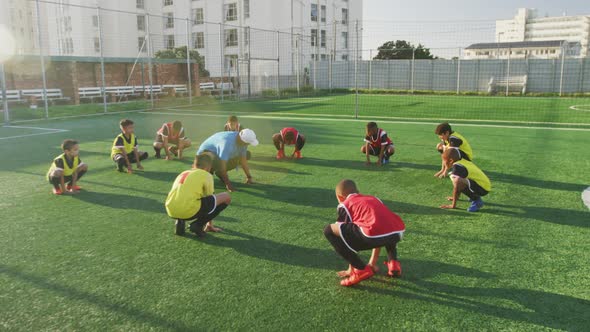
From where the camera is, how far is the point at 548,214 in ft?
19.0

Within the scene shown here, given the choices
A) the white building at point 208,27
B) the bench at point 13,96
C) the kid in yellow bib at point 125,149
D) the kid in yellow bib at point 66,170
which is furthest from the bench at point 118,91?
the kid in yellow bib at point 66,170

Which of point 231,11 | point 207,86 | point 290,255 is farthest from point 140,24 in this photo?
point 290,255

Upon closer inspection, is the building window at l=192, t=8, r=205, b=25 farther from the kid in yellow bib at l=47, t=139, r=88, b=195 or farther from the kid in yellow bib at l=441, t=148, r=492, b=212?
the kid in yellow bib at l=441, t=148, r=492, b=212

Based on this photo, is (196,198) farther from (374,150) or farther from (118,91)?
(118,91)

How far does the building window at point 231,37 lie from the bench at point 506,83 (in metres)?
25.4

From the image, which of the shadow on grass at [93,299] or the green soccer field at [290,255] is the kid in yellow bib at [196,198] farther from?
the shadow on grass at [93,299]

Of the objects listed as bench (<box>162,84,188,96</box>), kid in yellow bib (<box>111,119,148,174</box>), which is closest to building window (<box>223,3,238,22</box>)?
bench (<box>162,84,188,96</box>)

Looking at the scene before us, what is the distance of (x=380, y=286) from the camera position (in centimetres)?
395

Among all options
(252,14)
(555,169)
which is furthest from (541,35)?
(555,169)

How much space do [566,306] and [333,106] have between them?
19.0 metres

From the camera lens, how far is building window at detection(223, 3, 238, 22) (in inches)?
1861

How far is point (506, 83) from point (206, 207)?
100ft

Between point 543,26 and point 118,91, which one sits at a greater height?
point 543,26

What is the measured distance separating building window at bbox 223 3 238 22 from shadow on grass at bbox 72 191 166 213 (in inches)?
1709
